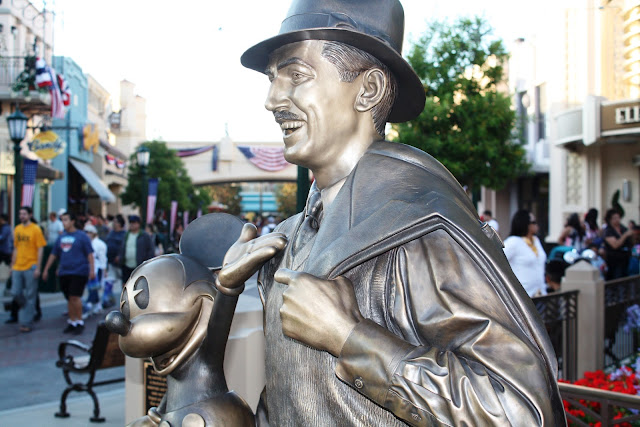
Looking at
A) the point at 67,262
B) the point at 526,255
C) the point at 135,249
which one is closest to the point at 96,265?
the point at 135,249

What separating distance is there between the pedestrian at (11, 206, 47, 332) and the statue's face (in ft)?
31.5

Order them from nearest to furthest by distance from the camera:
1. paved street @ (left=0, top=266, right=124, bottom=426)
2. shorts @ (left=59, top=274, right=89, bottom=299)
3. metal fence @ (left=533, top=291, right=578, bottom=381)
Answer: paved street @ (left=0, top=266, right=124, bottom=426)
metal fence @ (left=533, top=291, right=578, bottom=381)
shorts @ (left=59, top=274, right=89, bottom=299)

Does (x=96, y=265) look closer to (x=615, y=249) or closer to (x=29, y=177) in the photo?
(x=29, y=177)

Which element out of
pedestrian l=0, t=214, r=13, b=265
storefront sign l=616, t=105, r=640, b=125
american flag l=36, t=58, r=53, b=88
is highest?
american flag l=36, t=58, r=53, b=88

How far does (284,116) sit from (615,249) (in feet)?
30.8

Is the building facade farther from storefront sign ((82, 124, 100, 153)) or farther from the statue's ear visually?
storefront sign ((82, 124, 100, 153))

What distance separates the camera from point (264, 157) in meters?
45.8

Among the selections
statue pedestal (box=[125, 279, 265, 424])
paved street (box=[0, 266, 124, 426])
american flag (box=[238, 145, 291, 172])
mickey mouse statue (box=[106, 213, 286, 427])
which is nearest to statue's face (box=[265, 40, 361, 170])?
mickey mouse statue (box=[106, 213, 286, 427])

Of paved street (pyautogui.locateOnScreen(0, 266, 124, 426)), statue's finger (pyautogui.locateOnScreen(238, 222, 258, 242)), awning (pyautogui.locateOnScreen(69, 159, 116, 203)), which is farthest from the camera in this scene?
awning (pyautogui.locateOnScreen(69, 159, 116, 203))

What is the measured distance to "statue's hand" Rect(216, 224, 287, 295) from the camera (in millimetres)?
1586

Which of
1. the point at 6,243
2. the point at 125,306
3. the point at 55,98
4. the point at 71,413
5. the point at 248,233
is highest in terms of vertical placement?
Answer: the point at 55,98

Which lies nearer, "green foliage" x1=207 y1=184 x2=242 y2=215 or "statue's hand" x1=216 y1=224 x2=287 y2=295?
"statue's hand" x1=216 y1=224 x2=287 y2=295

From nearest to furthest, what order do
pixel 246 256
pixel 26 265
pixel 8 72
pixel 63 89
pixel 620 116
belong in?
pixel 246 256, pixel 26 265, pixel 620 116, pixel 63 89, pixel 8 72

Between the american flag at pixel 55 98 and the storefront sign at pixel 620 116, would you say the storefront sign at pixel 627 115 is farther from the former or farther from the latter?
the american flag at pixel 55 98
